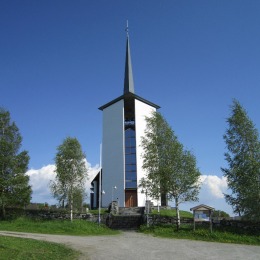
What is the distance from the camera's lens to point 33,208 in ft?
101

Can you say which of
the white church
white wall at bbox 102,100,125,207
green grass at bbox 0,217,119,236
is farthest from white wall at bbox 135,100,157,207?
green grass at bbox 0,217,119,236

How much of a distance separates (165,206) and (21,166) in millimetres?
21596

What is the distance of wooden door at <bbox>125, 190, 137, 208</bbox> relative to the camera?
46812 millimetres

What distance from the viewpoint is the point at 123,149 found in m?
49.0

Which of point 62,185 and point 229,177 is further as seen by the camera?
point 62,185

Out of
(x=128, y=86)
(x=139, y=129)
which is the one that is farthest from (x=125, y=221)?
(x=128, y=86)

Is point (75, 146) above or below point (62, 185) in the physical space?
above

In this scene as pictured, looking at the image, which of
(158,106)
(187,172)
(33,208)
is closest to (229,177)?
(187,172)

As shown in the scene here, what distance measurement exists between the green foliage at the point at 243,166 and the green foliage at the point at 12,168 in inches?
691

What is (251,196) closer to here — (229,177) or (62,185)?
(229,177)

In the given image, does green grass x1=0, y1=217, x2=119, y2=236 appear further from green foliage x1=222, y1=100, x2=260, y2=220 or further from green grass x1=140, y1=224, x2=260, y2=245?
green foliage x1=222, y1=100, x2=260, y2=220

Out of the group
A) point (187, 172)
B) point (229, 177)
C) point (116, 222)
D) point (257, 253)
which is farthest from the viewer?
point (116, 222)

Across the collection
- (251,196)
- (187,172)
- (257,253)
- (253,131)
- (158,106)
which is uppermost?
(158,106)

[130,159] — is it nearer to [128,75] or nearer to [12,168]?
[128,75]
